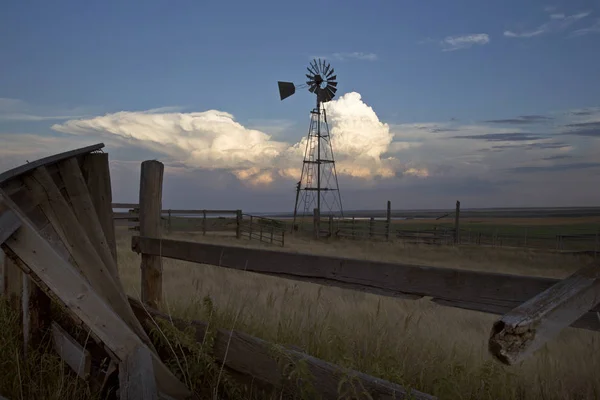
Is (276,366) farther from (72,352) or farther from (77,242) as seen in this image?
(77,242)

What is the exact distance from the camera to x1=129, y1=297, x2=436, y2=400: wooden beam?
2.60 meters

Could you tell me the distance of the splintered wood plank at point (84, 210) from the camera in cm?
437

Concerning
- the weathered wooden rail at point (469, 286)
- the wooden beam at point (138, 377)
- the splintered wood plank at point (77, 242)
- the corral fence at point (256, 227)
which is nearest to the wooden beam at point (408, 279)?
the weathered wooden rail at point (469, 286)

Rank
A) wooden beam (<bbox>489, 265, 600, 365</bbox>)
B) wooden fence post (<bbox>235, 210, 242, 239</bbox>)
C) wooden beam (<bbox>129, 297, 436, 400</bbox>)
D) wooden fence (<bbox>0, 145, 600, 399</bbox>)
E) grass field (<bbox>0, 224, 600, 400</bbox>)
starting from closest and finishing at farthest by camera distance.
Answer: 1. wooden beam (<bbox>489, 265, 600, 365</bbox>)
2. wooden fence (<bbox>0, 145, 600, 399</bbox>)
3. wooden beam (<bbox>129, 297, 436, 400</bbox>)
4. grass field (<bbox>0, 224, 600, 400</bbox>)
5. wooden fence post (<bbox>235, 210, 242, 239</bbox>)

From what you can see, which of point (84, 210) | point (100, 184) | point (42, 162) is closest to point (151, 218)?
point (100, 184)

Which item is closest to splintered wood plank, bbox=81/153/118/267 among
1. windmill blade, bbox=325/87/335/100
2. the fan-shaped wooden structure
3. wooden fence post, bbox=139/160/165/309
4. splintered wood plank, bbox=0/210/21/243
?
the fan-shaped wooden structure

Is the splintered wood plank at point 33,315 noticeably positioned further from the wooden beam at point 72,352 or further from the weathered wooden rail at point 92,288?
the wooden beam at point 72,352

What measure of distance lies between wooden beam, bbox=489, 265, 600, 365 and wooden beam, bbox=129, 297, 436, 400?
0.96 metres

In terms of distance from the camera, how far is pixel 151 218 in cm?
517

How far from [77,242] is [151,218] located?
128cm

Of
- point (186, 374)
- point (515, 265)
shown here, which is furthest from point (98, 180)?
point (515, 265)

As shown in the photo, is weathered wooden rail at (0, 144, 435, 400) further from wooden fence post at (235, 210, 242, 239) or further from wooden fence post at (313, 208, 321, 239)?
wooden fence post at (313, 208, 321, 239)

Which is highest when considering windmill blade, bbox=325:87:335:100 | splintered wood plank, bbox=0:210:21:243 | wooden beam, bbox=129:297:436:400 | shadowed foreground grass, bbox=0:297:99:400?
windmill blade, bbox=325:87:335:100

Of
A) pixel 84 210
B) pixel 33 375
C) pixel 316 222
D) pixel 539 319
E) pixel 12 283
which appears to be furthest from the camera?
pixel 316 222
